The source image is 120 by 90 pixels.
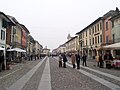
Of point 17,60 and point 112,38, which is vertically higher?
point 112,38

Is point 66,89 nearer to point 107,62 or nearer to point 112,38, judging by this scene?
point 107,62

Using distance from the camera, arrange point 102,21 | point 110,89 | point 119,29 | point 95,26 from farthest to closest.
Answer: point 95,26 → point 102,21 → point 119,29 → point 110,89

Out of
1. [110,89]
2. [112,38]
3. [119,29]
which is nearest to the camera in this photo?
[110,89]

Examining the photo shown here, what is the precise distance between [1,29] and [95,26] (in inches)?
1161

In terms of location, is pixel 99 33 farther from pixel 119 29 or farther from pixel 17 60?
pixel 17 60

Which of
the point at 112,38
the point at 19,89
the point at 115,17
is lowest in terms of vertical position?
the point at 19,89

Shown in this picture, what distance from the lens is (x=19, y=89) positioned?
11641 millimetres

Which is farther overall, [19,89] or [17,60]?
[17,60]

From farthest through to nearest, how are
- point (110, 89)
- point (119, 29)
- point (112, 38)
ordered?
point (112, 38)
point (119, 29)
point (110, 89)

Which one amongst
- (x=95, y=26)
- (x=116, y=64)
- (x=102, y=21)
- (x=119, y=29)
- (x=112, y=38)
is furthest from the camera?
(x=95, y=26)

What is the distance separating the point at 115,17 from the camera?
45531 millimetres

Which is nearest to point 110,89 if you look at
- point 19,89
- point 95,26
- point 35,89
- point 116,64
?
point 35,89

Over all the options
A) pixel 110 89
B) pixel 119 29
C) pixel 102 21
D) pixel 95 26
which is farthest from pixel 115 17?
pixel 110 89

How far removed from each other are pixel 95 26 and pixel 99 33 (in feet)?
16.1
